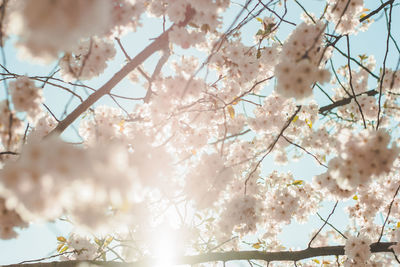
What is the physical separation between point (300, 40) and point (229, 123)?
6.96ft

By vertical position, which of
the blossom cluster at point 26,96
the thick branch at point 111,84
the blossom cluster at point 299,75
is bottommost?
the blossom cluster at point 299,75

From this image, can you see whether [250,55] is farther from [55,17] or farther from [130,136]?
[55,17]

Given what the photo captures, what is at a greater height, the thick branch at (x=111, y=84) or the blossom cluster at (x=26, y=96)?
the thick branch at (x=111, y=84)

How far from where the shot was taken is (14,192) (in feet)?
3.48

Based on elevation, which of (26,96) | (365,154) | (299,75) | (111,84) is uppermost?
(111,84)

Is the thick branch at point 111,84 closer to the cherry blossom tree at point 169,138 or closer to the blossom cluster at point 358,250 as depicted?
the cherry blossom tree at point 169,138

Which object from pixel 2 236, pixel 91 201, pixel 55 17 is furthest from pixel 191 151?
pixel 55 17

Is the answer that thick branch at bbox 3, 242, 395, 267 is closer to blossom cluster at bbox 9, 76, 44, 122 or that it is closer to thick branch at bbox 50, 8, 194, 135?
thick branch at bbox 50, 8, 194, 135

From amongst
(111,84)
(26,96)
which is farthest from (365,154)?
(26,96)

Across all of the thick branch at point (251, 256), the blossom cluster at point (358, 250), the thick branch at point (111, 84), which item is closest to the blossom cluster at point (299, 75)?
the thick branch at point (111, 84)

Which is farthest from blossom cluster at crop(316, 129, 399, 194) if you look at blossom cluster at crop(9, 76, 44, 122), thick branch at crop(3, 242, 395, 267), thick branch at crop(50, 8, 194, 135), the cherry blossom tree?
blossom cluster at crop(9, 76, 44, 122)

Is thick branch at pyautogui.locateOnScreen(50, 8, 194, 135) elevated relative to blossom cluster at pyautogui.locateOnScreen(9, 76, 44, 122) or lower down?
elevated

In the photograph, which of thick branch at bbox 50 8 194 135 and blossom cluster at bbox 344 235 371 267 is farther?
blossom cluster at bbox 344 235 371 267

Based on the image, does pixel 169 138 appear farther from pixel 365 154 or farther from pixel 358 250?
pixel 358 250
